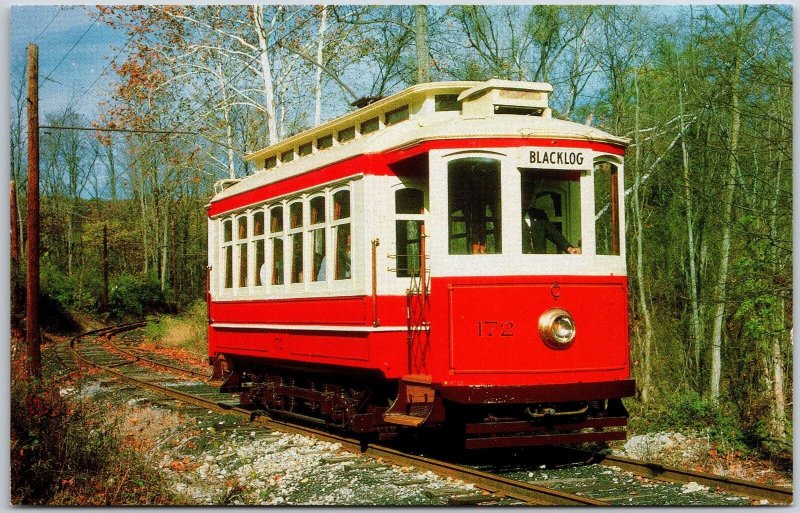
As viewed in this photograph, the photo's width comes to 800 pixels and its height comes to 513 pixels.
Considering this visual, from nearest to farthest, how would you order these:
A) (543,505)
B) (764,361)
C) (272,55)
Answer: (543,505) → (764,361) → (272,55)

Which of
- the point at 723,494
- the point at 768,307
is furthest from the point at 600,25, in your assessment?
the point at 723,494

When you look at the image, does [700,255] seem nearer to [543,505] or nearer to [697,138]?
[697,138]

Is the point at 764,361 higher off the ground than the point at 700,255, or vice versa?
the point at 700,255

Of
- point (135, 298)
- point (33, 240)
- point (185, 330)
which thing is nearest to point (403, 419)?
point (33, 240)

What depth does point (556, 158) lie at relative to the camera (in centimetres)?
779

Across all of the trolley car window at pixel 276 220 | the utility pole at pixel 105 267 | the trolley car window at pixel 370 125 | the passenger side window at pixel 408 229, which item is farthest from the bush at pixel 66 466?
the utility pole at pixel 105 267

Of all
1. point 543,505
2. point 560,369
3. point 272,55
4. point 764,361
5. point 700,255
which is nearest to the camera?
point 543,505

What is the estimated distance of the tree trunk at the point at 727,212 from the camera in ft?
29.8

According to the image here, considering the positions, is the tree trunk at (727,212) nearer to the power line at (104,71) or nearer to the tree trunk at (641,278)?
the tree trunk at (641,278)

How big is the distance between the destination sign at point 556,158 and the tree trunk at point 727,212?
6.39 ft

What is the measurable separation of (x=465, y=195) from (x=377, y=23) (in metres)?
4.67

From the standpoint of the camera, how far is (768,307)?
888cm

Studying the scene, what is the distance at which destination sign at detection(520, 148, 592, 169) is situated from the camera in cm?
774

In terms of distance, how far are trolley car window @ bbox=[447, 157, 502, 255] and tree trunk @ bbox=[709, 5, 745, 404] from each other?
2.47 metres
